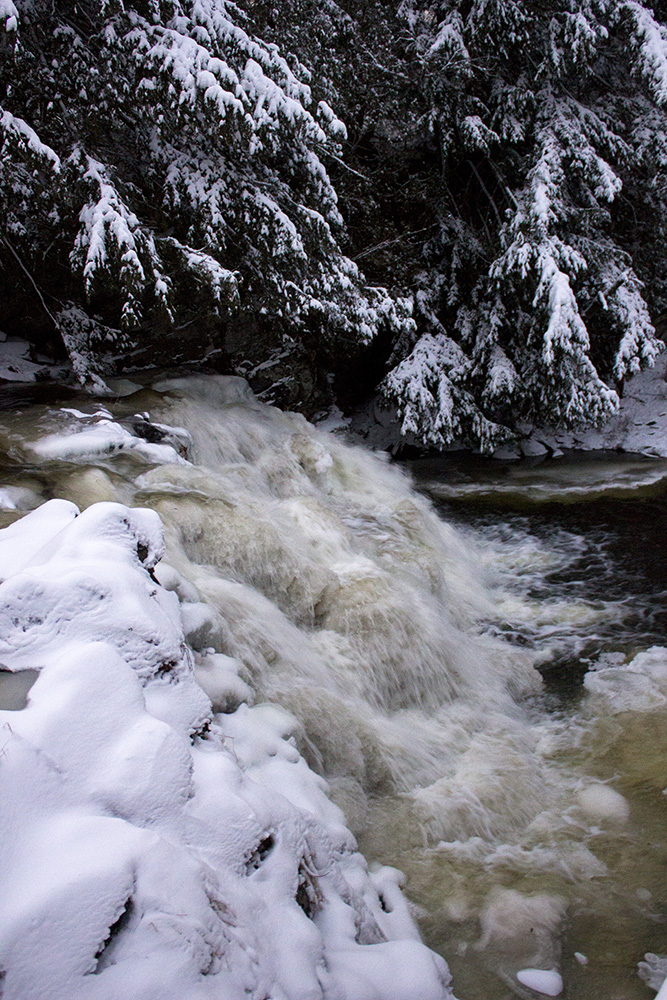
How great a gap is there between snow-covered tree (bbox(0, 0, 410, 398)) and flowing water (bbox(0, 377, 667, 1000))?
139cm

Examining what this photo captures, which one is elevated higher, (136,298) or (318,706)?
(136,298)

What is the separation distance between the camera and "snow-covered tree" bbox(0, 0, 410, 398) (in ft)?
17.4

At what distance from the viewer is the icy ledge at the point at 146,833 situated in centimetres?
131

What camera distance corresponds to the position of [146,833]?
1530 millimetres

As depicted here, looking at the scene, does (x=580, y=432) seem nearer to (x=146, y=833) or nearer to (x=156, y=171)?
(x=156, y=171)

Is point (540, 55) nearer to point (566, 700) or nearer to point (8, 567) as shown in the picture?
point (566, 700)

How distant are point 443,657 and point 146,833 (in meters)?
2.85

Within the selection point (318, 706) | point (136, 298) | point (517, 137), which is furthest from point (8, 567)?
point (517, 137)

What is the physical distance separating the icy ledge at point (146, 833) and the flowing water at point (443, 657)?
0.35m

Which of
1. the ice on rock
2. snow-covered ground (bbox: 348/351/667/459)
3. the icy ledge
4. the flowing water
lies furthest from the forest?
the ice on rock

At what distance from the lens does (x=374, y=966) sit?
6.00 feet

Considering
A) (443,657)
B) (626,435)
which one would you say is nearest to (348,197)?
(626,435)

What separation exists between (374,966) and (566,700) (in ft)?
8.36

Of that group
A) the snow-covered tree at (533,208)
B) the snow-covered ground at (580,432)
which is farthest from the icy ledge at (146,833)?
the snow-covered ground at (580,432)
